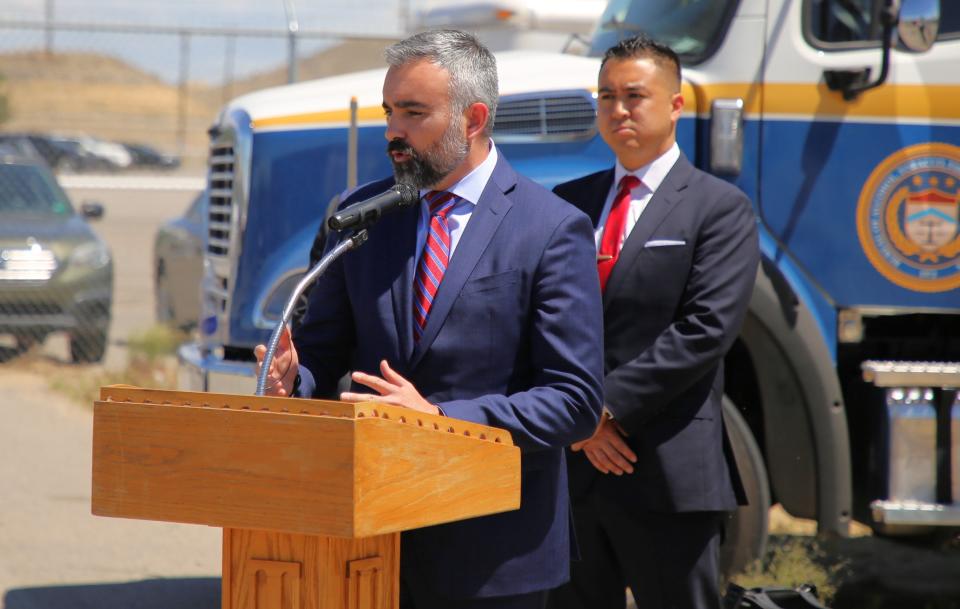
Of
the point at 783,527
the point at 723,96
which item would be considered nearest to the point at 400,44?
the point at 723,96

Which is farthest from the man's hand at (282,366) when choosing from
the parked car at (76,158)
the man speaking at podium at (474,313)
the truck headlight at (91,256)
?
the parked car at (76,158)

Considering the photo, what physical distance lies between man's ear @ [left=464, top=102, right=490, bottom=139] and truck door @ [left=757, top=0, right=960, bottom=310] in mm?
2274

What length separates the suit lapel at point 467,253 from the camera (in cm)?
261

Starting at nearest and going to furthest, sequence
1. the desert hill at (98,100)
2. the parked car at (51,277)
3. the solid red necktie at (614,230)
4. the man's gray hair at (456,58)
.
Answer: the man's gray hair at (456,58) < the solid red necktie at (614,230) < the parked car at (51,277) < the desert hill at (98,100)

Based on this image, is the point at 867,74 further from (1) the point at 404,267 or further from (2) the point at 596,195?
(1) the point at 404,267

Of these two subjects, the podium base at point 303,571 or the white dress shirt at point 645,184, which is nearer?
the podium base at point 303,571

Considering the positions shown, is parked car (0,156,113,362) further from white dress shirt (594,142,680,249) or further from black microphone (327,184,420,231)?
black microphone (327,184,420,231)

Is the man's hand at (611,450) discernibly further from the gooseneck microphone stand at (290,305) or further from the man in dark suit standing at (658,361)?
the gooseneck microphone stand at (290,305)

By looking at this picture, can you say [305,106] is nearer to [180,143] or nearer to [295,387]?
[295,387]

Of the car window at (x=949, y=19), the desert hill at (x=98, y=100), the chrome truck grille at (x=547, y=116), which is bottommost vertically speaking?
the chrome truck grille at (x=547, y=116)

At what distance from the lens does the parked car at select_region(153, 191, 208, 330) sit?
11008mm

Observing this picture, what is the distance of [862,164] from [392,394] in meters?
2.92

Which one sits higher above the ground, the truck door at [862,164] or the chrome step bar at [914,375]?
the truck door at [862,164]

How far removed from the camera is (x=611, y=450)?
11.8ft
